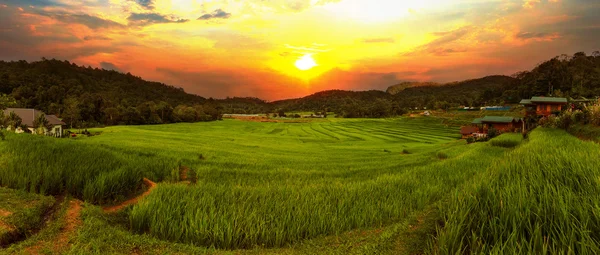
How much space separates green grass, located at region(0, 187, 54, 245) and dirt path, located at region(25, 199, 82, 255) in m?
0.44

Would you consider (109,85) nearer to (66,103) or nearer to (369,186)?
(66,103)

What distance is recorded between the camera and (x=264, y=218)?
5.44 meters

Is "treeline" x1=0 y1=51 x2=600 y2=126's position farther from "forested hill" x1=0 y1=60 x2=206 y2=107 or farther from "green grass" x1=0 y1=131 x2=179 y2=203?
"green grass" x1=0 y1=131 x2=179 y2=203

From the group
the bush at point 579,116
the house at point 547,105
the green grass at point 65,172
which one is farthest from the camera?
the house at point 547,105

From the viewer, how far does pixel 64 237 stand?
4363 millimetres

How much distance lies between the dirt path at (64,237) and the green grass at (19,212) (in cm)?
44

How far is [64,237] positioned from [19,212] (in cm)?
134

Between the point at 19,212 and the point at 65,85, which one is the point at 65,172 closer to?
the point at 19,212

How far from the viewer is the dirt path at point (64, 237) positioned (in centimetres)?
395

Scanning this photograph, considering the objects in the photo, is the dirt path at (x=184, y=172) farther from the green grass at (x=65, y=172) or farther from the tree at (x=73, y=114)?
the tree at (x=73, y=114)

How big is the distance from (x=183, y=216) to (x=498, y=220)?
5.27 metres

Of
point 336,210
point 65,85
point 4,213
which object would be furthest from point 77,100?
point 336,210

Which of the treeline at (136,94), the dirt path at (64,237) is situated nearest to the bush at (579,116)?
the dirt path at (64,237)

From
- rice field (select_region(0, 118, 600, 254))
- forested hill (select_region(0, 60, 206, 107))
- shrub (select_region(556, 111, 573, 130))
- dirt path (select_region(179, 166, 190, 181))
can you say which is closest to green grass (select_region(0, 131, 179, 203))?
rice field (select_region(0, 118, 600, 254))
